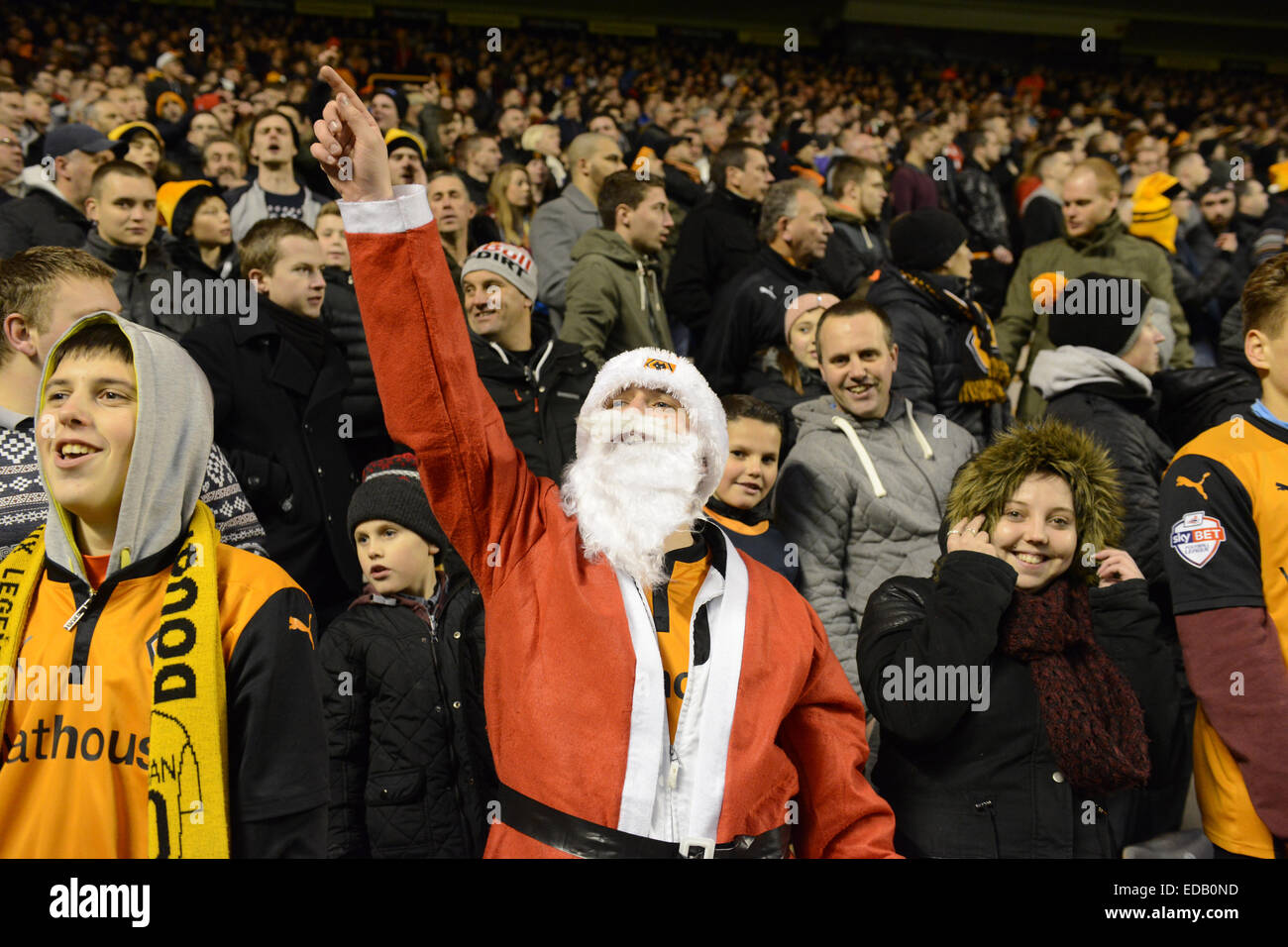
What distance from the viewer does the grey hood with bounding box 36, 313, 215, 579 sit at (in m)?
1.86

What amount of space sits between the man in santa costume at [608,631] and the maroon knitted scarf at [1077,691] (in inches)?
21.0

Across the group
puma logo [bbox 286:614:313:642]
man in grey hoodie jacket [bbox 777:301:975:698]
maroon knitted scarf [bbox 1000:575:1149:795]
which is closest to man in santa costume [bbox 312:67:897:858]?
puma logo [bbox 286:614:313:642]

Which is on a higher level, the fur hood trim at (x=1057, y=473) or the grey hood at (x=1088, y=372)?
the grey hood at (x=1088, y=372)

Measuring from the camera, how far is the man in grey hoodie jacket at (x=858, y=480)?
127 inches

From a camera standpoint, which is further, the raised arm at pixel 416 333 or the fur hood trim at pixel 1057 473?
the fur hood trim at pixel 1057 473

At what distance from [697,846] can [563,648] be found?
16.5 inches

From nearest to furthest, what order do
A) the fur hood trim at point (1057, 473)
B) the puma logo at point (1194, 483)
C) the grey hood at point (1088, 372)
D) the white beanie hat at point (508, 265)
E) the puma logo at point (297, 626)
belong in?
the puma logo at point (297, 626) → the puma logo at point (1194, 483) → the fur hood trim at point (1057, 473) → the grey hood at point (1088, 372) → the white beanie hat at point (508, 265)

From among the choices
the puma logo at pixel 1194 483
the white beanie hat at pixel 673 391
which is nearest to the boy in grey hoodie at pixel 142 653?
the white beanie hat at pixel 673 391

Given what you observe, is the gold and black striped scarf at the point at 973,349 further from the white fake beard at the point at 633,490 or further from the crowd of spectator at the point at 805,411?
the white fake beard at the point at 633,490
